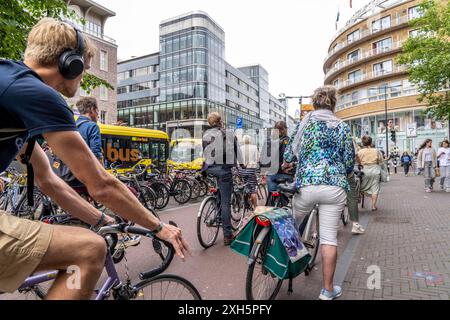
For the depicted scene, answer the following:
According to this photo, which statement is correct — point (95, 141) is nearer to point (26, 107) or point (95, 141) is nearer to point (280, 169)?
point (280, 169)

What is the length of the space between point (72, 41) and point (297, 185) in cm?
259

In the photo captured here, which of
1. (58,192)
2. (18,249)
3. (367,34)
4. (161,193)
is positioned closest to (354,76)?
(367,34)

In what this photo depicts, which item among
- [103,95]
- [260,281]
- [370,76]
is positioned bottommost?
[260,281]

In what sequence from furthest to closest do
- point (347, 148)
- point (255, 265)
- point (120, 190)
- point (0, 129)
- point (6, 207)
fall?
1. point (6, 207)
2. point (347, 148)
3. point (255, 265)
4. point (120, 190)
5. point (0, 129)

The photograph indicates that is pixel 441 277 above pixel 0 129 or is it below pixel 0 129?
below

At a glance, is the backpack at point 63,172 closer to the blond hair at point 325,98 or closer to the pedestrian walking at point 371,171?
the blond hair at point 325,98

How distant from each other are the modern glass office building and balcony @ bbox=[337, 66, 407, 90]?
19.9 metres

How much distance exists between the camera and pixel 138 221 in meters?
1.50

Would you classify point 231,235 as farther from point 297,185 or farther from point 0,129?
point 0,129

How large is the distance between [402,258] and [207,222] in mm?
2920

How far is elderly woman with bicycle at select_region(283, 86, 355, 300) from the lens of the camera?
11.0ft

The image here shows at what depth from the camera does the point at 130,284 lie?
190 cm

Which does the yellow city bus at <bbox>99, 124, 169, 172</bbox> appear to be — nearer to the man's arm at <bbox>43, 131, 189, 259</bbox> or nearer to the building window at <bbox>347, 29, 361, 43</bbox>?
the man's arm at <bbox>43, 131, 189, 259</bbox>

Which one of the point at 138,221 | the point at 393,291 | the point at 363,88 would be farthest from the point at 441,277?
the point at 363,88
